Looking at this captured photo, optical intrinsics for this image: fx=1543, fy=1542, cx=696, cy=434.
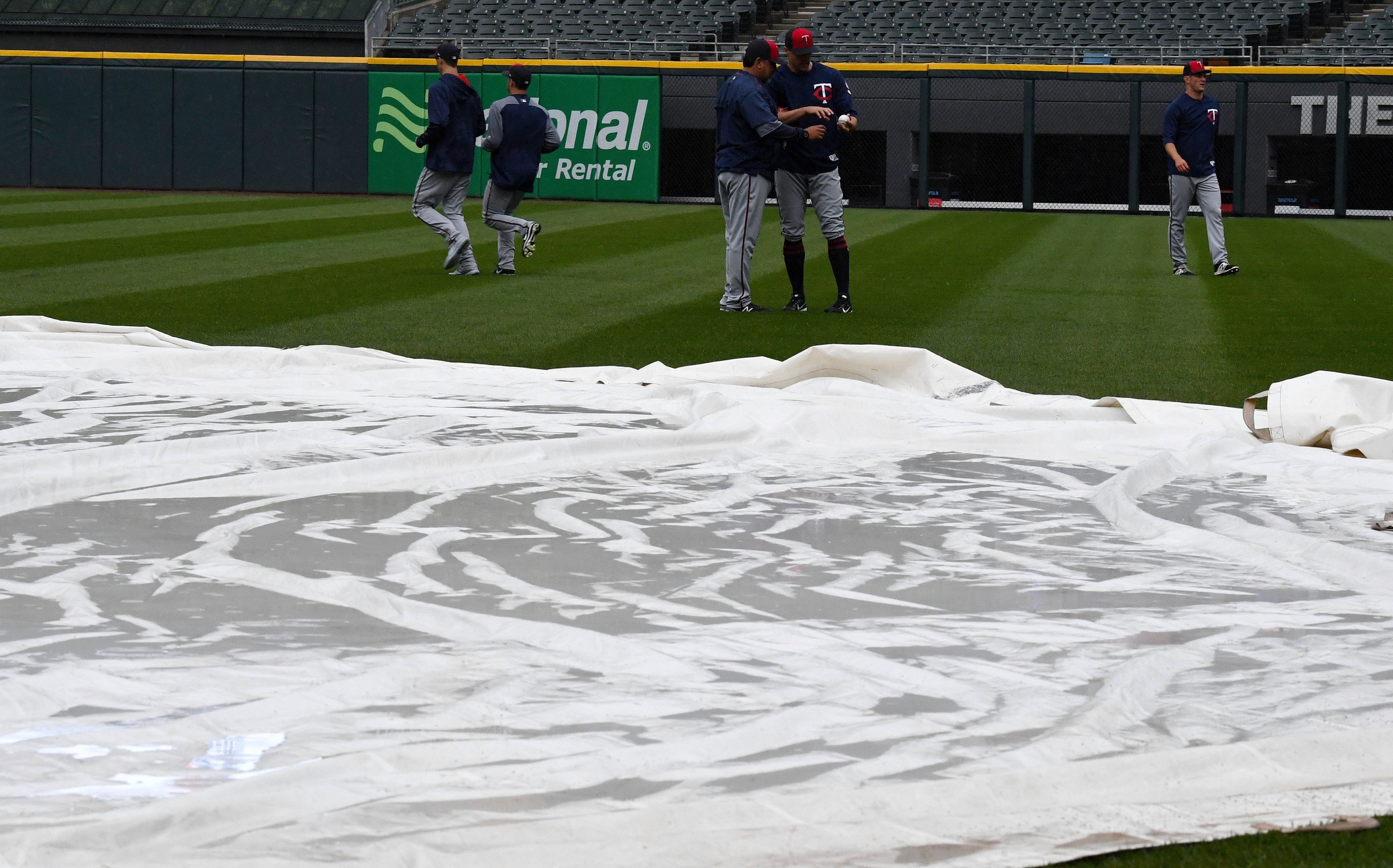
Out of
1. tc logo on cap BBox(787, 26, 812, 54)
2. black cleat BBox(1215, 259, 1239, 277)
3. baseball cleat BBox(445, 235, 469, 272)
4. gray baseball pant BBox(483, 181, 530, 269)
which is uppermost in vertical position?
tc logo on cap BBox(787, 26, 812, 54)

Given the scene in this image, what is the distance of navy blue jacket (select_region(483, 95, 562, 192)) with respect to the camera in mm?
12812

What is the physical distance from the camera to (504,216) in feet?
43.9

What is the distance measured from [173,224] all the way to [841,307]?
11.9 m

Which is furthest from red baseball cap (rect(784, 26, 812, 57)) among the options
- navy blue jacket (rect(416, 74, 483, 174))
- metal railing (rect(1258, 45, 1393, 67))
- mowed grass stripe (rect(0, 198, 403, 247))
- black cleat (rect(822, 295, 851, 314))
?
metal railing (rect(1258, 45, 1393, 67))

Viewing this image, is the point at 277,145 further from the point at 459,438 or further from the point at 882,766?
the point at 882,766

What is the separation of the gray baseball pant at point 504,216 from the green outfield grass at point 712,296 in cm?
39

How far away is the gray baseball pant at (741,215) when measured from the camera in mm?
10602

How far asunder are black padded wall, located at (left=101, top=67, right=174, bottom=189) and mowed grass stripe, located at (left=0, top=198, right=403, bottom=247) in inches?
233

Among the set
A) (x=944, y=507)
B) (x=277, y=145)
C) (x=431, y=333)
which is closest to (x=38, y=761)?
(x=944, y=507)

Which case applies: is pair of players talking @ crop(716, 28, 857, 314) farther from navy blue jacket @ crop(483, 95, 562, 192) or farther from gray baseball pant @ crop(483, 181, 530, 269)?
gray baseball pant @ crop(483, 181, 530, 269)

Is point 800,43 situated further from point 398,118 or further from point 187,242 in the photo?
point 398,118

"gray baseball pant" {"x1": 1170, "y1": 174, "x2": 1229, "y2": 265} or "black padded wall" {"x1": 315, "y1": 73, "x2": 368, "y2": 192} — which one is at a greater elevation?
"black padded wall" {"x1": 315, "y1": 73, "x2": 368, "y2": 192}

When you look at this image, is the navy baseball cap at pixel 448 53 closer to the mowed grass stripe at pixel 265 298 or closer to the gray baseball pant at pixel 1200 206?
the mowed grass stripe at pixel 265 298

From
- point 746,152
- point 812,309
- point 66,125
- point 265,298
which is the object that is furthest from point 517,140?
point 66,125
